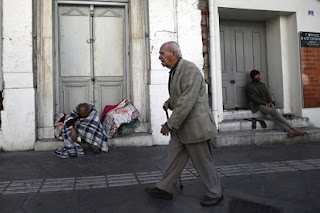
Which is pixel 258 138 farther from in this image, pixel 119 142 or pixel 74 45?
pixel 74 45

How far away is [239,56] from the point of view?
318 inches

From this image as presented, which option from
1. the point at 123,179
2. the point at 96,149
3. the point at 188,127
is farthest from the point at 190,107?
the point at 96,149

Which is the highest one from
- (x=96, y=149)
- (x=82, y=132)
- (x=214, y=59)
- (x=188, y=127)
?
(x=214, y=59)

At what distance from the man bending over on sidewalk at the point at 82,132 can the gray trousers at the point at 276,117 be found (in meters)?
3.90

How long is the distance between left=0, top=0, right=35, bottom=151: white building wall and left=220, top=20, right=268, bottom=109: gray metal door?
476 cm

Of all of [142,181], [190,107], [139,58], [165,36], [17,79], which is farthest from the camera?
[139,58]

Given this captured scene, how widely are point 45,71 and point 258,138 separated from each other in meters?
4.81

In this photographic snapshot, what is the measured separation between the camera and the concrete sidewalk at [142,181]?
321 cm

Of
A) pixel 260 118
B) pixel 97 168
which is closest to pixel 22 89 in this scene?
pixel 97 168

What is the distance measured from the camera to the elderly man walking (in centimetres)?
313

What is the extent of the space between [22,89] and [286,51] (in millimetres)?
6481

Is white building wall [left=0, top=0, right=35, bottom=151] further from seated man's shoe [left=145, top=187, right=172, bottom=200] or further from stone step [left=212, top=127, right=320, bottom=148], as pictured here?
stone step [left=212, top=127, right=320, bottom=148]

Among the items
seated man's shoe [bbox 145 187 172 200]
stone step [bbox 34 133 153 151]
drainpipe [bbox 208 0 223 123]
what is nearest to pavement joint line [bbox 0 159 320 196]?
Result: seated man's shoe [bbox 145 187 172 200]

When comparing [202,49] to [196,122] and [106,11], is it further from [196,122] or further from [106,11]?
[196,122]
